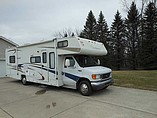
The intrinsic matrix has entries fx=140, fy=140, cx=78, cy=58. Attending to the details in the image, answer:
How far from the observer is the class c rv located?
6930 mm

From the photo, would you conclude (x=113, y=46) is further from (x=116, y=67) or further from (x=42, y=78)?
(x=42, y=78)

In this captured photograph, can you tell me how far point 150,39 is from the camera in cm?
2722

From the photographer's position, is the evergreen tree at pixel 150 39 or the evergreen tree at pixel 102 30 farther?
the evergreen tree at pixel 102 30

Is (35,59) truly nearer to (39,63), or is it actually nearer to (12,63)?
(39,63)

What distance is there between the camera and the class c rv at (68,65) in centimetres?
693

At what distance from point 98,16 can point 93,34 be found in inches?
225

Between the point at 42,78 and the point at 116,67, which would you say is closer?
the point at 42,78

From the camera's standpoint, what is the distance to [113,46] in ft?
109

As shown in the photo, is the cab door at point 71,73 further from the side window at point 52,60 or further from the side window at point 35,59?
the side window at point 35,59

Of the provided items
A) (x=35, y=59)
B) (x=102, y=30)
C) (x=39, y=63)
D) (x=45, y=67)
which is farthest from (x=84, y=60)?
(x=102, y=30)

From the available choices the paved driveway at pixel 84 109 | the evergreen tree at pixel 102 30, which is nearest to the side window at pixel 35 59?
the paved driveway at pixel 84 109

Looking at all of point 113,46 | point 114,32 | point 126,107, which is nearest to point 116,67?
point 113,46

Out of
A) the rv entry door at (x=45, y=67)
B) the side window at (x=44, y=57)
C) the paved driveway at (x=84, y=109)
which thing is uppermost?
the side window at (x=44, y=57)

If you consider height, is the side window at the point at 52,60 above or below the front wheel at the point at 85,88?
above
